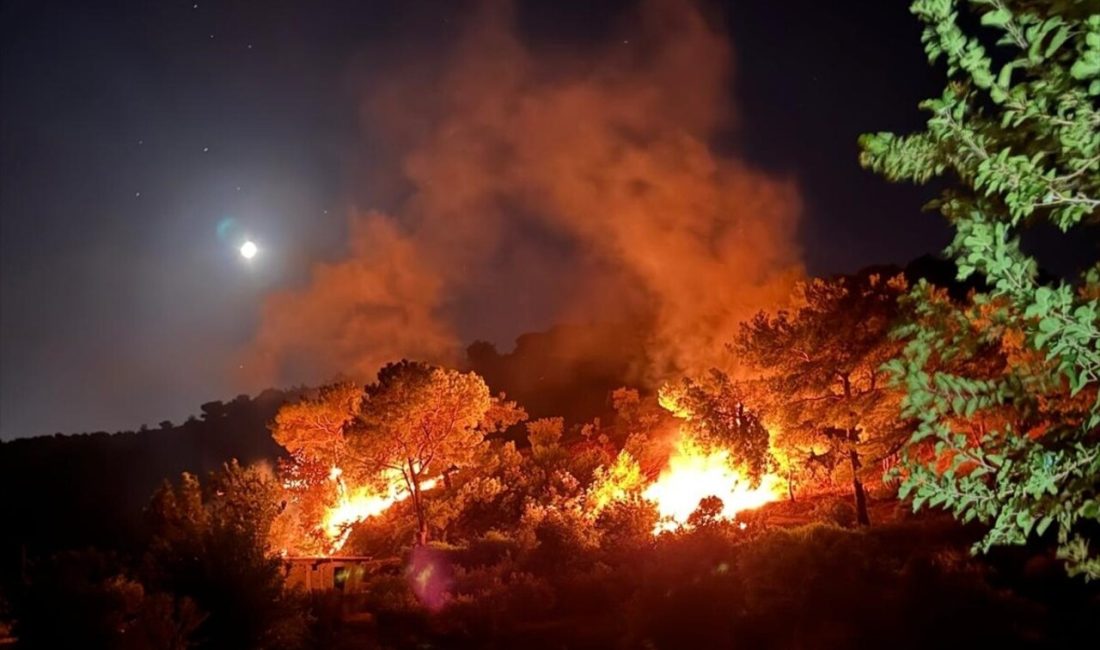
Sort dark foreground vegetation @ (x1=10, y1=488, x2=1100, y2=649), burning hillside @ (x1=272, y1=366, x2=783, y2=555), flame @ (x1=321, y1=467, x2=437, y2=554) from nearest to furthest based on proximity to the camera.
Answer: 1. dark foreground vegetation @ (x1=10, y1=488, x2=1100, y2=649)
2. burning hillside @ (x1=272, y1=366, x2=783, y2=555)
3. flame @ (x1=321, y1=467, x2=437, y2=554)

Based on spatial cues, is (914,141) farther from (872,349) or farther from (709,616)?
(872,349)

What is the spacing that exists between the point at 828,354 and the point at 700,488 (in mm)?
9485

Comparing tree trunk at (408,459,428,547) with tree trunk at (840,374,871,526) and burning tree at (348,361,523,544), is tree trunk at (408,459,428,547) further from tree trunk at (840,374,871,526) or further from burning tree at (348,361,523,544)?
tree trunk at (840,374,871,526)

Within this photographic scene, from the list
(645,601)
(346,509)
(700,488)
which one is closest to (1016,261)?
(645,601)

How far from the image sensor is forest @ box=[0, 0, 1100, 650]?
10.7 ft

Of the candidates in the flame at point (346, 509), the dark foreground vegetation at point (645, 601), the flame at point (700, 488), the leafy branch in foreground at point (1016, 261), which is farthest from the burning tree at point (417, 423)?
the leafy branch in foreground at point (1016, 261)

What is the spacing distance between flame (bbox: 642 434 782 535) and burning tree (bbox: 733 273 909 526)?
6064 millimetres

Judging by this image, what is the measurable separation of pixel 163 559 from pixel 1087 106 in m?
16.4

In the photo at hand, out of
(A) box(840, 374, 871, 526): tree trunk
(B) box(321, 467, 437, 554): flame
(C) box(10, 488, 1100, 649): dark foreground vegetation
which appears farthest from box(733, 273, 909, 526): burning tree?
(B) box(321, 467, 437, 554): flame

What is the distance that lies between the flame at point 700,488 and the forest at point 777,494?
0.12 metres

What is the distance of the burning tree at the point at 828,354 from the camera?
20328 mm

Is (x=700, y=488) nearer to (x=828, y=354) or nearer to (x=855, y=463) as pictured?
(x=855, y=463)

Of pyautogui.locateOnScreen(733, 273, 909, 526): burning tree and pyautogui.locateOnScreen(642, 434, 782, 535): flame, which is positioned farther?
pyautogui.locateOnScreen(642, 434, 782, 535): flame

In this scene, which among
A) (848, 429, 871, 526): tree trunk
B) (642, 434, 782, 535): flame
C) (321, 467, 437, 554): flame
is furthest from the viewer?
(321, 467, 437, 554): flame
